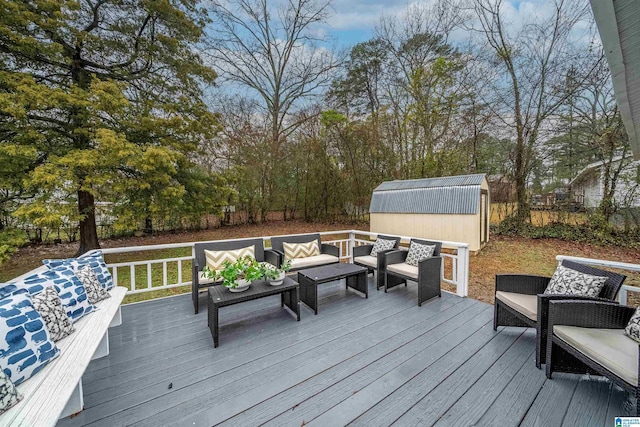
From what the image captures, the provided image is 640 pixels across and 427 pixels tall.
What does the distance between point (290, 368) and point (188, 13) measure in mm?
7856

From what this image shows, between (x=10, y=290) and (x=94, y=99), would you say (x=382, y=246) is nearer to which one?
(x=10, y=290)

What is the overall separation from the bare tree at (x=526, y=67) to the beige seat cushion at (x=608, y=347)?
8.00 metres

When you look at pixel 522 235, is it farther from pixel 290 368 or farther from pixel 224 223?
pixel 224 223

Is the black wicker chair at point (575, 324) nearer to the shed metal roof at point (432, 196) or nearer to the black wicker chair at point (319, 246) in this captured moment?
the black wicker chair at point (319, 246)

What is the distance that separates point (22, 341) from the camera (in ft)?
4.58

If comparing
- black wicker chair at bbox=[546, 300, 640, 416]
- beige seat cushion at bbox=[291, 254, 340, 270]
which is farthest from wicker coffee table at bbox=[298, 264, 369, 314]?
black wicker chair at bbox=[546, 300, 640, 416]

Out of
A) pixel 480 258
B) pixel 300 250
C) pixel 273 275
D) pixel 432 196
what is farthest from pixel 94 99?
pixel 480 258

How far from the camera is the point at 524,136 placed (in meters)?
8.12

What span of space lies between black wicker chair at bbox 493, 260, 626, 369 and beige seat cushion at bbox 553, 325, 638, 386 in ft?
0.58

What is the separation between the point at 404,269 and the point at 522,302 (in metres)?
1.34

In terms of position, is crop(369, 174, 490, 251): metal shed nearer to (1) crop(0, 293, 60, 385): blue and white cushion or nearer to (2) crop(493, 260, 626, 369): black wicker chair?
(2) crop(493, 260, 626, 369): black wicker chair

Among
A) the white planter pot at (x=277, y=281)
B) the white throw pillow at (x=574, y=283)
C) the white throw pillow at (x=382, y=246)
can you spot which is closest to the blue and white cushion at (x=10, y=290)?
the white planter pot at (x=277, y=281)

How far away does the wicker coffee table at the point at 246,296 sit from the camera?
241 cm

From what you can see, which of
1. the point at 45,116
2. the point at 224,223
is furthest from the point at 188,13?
the point at 224,223
